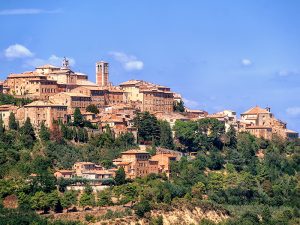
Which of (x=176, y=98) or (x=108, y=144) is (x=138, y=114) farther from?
(x=176, y=98)

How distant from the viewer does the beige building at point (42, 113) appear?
85.6m

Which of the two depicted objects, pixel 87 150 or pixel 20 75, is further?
pixel 20 75

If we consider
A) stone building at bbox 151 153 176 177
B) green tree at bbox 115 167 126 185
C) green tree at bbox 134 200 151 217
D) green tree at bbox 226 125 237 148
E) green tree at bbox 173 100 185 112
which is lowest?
green tree at bbox 134 200 151 217

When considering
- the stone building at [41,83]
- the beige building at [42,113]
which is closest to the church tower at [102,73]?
the stone building at [41,83]

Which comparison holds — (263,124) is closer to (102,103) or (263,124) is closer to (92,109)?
(102,103)

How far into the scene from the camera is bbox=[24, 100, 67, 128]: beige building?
85625mm

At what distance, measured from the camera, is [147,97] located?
10025cm

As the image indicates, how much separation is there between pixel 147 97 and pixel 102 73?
734 cm

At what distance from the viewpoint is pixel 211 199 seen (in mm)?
83688

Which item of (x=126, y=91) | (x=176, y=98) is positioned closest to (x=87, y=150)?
(x=126, y=91)

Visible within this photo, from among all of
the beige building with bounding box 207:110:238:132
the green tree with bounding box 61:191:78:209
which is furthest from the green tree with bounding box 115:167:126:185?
the beige building with bounding box 207:110:238:132

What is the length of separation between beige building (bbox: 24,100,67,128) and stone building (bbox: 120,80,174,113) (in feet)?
46.7

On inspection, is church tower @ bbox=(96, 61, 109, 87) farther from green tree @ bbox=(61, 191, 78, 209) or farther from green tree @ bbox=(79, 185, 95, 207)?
green tree @ bbox=(61, 191, 78, 209)

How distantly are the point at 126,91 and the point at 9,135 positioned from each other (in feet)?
66.6
